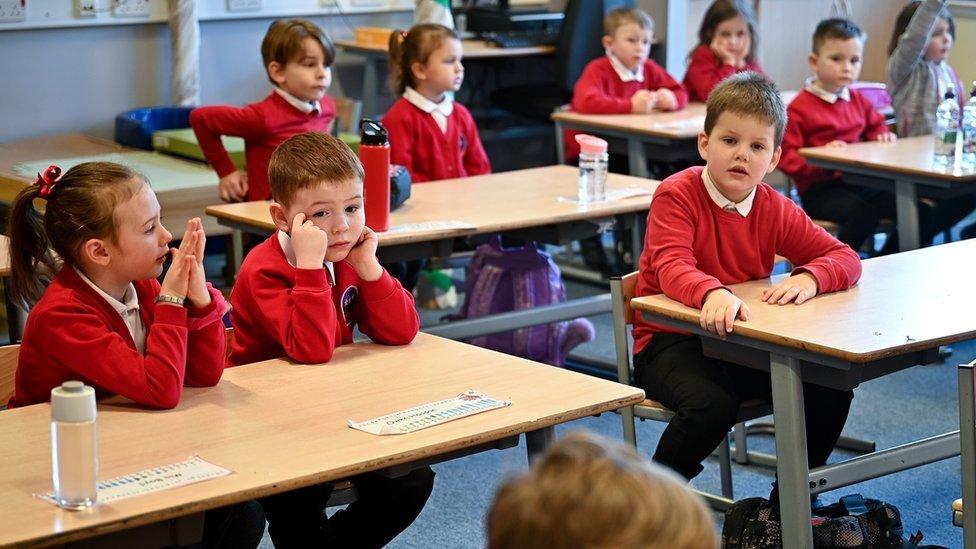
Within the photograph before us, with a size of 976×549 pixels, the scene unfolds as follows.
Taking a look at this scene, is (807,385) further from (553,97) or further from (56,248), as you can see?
(553,97)

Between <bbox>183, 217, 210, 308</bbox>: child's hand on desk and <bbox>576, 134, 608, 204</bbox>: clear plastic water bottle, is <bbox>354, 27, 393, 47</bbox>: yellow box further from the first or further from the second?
<bbox>183, 217, 210, 308</bbox>: child's hand on desk

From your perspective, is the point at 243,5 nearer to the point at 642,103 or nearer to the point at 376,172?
the point at 642,103

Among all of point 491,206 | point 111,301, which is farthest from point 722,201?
point 111,301

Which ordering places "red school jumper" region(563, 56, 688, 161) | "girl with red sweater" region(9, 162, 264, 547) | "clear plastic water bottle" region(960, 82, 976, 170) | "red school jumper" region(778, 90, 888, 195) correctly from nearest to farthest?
1. "girl with red sweater" region(9, 162, 264, 547)
2. "clear plastic water bottle" region(960, 82, 976, 170)
3. "red school jumper" region(778, 90, 888, 195)
4. "red school jumper" region(563, 56, 688, 161)

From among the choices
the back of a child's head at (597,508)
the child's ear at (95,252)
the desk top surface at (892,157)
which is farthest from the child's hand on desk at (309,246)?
the desk top surface at (892,157)

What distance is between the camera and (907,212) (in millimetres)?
4152

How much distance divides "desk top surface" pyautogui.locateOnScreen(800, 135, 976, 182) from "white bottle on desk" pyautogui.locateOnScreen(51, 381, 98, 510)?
3132 mm

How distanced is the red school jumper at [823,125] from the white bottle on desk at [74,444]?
3617 mm

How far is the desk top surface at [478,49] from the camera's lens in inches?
234

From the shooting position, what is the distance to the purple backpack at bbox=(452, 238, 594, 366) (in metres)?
4.07

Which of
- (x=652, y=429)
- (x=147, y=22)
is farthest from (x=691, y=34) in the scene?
(x=652, y=429)

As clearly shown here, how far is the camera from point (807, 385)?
278 centimetres

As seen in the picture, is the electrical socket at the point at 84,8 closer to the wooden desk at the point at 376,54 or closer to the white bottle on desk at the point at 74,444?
the wooden desk at the point at 376,54

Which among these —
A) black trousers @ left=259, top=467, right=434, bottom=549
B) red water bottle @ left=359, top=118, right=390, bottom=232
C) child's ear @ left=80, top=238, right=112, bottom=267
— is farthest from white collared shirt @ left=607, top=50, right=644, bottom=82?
child's ear @ left=80, top=238, right=112, bottom=267
